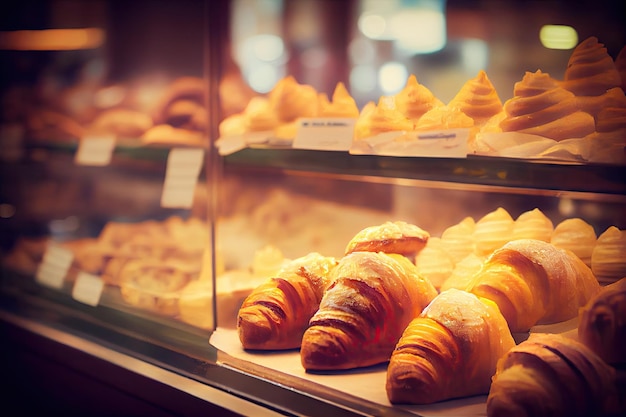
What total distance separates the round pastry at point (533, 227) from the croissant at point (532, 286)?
0.18 metres

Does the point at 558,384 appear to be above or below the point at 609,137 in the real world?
below

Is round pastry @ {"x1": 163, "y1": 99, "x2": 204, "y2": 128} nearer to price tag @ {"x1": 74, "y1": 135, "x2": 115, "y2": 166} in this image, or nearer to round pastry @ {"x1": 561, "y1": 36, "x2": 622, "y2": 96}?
price tag @ {"x1": 74, "y1": 135, "x2": 115, "y2": 166}

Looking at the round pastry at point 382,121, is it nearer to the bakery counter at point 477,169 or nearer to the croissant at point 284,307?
the bakery counter at point 477,169

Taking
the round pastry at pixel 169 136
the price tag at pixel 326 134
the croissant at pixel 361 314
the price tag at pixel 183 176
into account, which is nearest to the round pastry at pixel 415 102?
the price tag at pixel 326 134

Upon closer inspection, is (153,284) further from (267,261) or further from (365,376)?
(365,376)

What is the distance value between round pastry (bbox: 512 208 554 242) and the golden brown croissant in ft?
1.17

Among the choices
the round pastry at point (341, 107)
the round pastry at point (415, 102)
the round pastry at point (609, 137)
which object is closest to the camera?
the round pastry at point (609, 137)

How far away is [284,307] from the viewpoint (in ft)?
5.02

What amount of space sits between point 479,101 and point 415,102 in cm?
15

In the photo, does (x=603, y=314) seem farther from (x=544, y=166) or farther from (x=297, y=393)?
(x=297, y=393)

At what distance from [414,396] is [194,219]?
64.5 inches

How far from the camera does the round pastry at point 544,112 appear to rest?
1314mm

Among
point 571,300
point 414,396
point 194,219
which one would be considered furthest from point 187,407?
point 194,219

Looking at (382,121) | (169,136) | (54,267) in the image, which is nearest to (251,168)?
(169,136)
